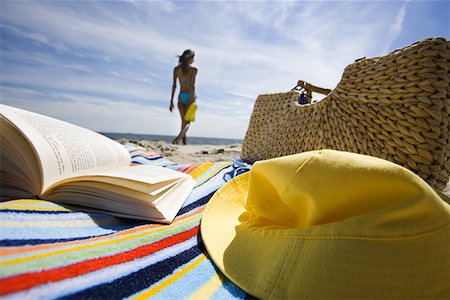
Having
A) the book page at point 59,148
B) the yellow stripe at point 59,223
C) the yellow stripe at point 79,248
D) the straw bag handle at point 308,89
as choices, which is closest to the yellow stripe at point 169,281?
the yellow stripe at point 79,248

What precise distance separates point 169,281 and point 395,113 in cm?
82

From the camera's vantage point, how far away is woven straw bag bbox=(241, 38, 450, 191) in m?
0.69

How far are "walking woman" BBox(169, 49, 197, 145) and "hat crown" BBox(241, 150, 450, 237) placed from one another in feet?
16.2

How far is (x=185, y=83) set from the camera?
5676 millimetres

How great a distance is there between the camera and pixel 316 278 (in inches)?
14.1

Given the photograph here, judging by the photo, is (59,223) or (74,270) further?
(59,223)

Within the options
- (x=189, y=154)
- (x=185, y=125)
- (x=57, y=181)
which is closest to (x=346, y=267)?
(x=57, y=181)

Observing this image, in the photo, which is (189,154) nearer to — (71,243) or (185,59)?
(71,243)

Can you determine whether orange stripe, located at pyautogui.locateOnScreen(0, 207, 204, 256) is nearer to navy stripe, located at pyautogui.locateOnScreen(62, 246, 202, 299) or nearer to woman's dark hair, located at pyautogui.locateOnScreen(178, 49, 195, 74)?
navy stripe, located at pyautogui.locateOnScreen(62, 246, 202, 299)

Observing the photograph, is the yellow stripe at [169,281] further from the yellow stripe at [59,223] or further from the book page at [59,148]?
the book page at [59,148]

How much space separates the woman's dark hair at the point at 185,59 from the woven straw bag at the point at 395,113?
16.0ft

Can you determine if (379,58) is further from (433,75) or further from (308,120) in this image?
(308,120)

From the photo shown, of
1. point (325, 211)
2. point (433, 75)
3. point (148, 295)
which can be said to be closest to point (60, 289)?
point (148, 295)

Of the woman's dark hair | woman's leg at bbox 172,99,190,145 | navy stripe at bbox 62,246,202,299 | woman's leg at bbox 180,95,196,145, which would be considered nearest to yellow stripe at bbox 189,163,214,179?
navy stripe at bbox 62,246,202,299
